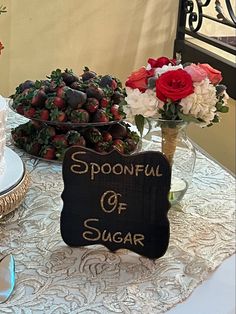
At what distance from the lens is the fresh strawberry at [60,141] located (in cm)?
124

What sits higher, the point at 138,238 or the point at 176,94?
the point at 176,94

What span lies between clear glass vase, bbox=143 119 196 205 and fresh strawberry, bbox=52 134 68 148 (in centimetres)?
20

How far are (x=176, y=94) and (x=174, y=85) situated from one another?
0.07 ft

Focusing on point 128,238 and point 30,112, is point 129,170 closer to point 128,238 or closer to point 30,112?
point 128,238

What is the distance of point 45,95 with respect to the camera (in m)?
1.26

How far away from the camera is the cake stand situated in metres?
1.00

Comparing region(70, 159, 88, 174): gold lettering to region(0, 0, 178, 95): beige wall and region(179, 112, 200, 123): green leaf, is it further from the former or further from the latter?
region(0, 0, 178, 95): beige wall

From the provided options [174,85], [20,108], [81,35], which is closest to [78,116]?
[20,108]

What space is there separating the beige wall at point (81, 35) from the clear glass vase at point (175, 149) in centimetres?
155

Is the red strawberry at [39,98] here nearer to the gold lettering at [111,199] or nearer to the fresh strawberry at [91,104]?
the fresh strawberry at [91,104]

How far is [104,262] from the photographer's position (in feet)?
2.99

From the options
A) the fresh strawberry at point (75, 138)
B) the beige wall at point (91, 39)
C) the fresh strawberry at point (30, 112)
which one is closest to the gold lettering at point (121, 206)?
the fresh strawberry at point (75, 138)

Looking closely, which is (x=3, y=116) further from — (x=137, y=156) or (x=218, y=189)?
(x=218, y=189)

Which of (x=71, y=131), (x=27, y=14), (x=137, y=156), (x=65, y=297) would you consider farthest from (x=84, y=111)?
(x=27, y=14)
